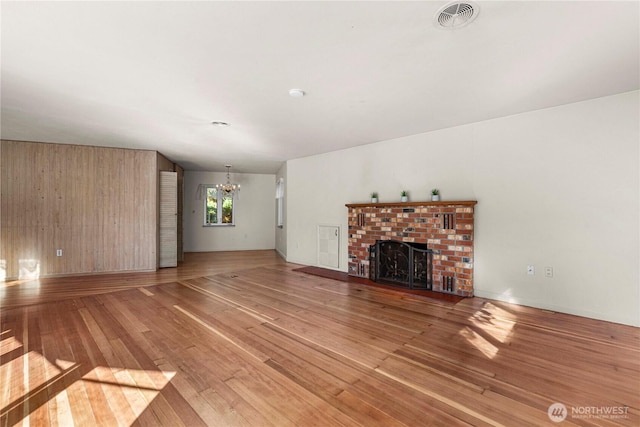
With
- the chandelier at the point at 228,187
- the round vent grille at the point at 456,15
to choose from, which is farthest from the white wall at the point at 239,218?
the round vent grille at the point at 456,15

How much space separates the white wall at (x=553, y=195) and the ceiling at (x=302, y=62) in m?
0.30

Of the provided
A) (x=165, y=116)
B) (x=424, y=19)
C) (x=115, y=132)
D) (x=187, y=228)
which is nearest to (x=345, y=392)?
(x=424, y=19)

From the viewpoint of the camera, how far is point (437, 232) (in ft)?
13.6

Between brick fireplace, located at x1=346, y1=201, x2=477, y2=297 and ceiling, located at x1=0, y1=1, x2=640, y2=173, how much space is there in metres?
1.28

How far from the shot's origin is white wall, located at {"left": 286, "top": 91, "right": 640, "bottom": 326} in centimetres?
295

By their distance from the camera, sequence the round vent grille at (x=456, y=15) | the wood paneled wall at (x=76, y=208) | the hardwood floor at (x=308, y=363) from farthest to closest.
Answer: the wood paneled wall at (x=76, y=208) → the round vent grille at (x=456, y=15) → the hardwood floor at (x=308, y=363)

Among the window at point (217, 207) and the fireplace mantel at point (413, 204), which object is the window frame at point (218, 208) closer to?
the window at point (217, 207)

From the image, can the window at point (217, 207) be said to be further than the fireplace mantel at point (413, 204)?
Yes

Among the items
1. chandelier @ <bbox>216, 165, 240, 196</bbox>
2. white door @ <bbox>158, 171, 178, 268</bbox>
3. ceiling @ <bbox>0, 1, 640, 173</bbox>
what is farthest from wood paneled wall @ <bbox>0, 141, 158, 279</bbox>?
chandelier @ <bbox>216, 165, 240, 196</bbox>

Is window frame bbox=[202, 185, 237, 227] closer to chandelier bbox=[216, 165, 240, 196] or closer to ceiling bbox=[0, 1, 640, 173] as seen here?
chandelier bbox=[216, 165, 240, 196]

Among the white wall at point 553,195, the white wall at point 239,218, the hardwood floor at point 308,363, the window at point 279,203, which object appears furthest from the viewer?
the white wall at point 239,218

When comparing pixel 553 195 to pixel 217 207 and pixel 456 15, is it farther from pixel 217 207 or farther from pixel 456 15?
pixel 217 207

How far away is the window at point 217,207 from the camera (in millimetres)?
8828

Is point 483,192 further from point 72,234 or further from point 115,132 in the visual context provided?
point 72,234
